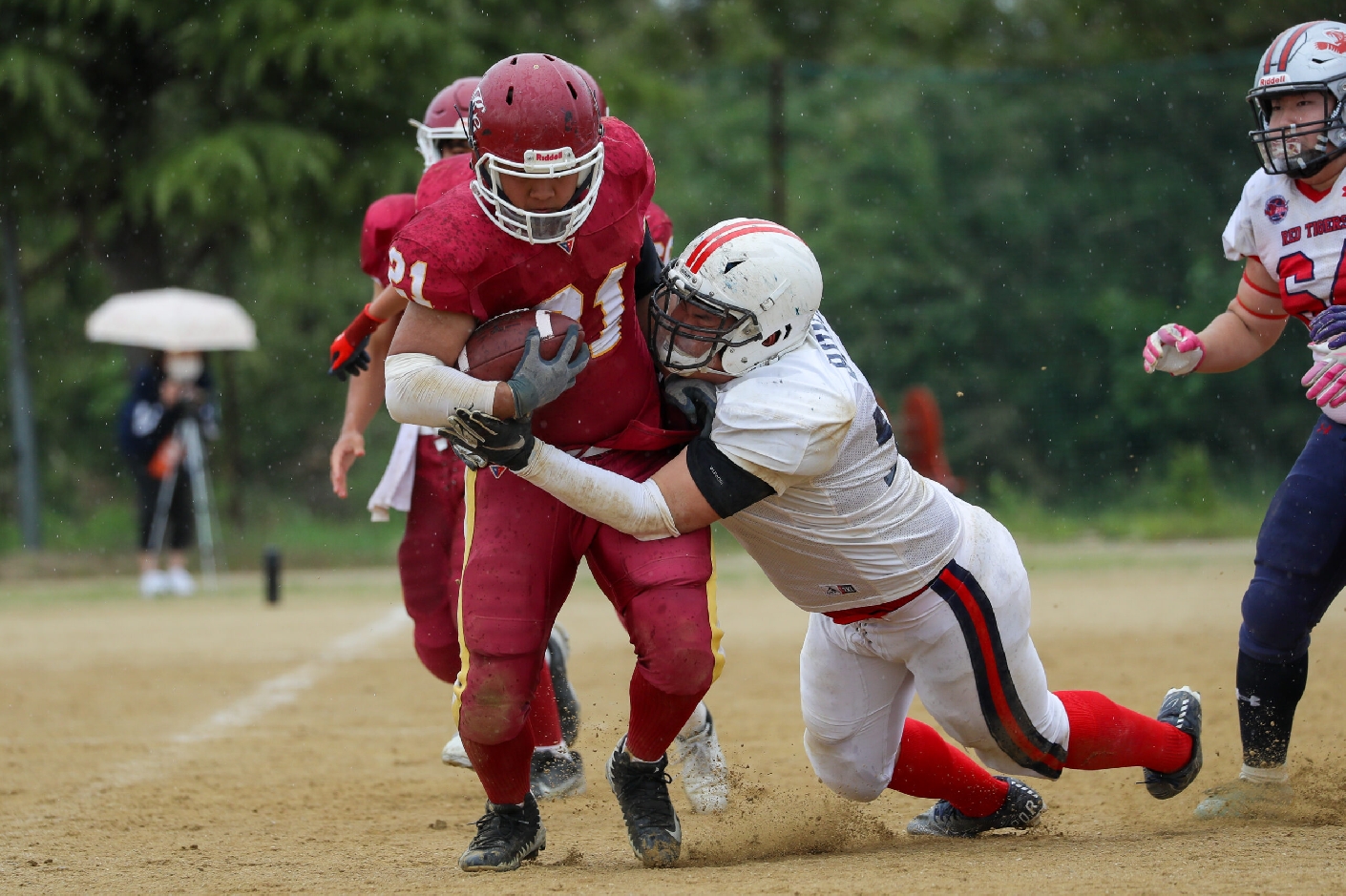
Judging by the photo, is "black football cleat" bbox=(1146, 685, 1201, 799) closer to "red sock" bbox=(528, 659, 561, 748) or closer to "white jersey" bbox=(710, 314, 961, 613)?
"white jersey" bbox=(710, 314, 961, 613)

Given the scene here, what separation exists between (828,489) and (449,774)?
237 centimetres

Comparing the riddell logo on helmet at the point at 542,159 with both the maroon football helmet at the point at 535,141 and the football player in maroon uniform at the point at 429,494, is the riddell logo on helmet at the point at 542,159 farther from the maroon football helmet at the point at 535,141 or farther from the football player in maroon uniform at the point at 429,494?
the football player in maroon uniform at the point at 429,494

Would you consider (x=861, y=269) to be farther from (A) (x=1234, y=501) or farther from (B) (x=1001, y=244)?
(A) (x=1234, y=501)

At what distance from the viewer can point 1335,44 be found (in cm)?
392

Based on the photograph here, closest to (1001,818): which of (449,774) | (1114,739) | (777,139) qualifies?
(1114,739)

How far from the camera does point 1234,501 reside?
462 inches

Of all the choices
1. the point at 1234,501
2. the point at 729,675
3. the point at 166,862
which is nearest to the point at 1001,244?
the point at 1234,501

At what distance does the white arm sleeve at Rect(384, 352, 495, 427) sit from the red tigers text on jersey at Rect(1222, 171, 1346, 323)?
2.22 metres

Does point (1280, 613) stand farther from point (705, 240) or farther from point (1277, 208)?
point (705, 240)

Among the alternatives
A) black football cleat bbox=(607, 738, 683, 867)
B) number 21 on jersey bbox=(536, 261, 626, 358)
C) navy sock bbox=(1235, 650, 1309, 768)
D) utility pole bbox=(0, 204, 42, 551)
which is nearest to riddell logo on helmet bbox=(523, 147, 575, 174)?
number 21 on jersey bbox=(536, 261, 626, 358)

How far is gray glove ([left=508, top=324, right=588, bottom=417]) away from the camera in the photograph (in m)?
3.20

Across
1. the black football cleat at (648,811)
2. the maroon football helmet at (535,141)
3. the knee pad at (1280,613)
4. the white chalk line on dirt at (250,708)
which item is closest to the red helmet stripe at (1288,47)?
the knee pad at (1280,613)

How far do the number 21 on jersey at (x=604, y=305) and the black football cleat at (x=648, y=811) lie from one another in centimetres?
101

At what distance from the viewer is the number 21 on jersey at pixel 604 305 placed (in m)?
3.40
